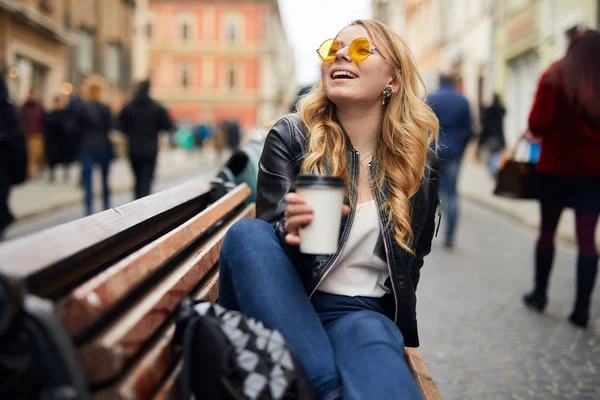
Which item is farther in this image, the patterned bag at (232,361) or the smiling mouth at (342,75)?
the smiling mouth at (342,75)

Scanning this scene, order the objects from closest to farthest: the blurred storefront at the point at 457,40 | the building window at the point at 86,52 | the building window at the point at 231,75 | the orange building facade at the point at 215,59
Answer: the blurred storefront at the point at 457,40, the building window at the point at 86,52, the orange building facade at the point at 215,59, the building window at the point at 231,75

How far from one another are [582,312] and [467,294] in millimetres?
1202

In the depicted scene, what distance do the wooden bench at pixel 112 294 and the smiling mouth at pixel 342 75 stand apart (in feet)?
2.42

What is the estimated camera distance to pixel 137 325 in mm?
1562

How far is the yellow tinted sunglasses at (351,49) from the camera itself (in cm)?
258

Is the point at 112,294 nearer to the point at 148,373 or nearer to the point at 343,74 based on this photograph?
the point at 148,373

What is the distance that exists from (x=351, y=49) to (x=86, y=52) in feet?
84.7

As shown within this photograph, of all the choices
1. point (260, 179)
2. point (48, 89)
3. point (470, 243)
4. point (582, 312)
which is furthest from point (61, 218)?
point (48, 89)

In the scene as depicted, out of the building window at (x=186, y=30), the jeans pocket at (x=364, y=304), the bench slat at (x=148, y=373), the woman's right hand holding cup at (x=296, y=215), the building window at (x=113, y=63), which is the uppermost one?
the building window at (x=186, y=30)

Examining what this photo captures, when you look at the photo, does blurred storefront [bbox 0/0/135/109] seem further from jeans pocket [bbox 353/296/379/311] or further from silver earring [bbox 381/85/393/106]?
jeans pocket [bbox 353/296/379/311]

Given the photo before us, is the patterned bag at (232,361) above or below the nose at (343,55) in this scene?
below

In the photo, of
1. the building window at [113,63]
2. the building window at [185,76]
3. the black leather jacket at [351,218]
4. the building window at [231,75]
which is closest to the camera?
the black leather jacket at [351,218]

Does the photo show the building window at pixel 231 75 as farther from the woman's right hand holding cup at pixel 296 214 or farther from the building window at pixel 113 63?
the woman's right hand holding cup at pixel 296 214

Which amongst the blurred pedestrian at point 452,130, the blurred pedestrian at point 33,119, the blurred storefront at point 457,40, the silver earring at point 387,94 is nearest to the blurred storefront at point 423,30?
the blurred storefront at point 457,40
